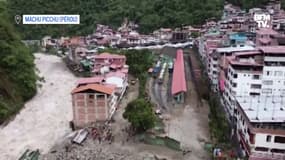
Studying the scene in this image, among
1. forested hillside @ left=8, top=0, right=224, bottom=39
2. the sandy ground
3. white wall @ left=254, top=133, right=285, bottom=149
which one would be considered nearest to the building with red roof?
the sandy ground

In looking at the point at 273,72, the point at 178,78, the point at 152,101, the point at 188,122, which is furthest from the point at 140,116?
the point at 178,78

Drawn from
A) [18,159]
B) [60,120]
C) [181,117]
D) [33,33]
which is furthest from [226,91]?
[33,33]

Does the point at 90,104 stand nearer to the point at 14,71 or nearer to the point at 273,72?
the point at 14,71

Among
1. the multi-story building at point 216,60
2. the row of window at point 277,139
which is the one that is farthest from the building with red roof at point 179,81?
the row of window at point 277,139

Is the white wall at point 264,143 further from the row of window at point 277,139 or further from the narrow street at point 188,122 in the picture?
the narrow street at point 188,122

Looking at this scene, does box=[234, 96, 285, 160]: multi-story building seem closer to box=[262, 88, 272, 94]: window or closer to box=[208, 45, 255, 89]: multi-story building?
box=[262, 88, 272, 94]: window

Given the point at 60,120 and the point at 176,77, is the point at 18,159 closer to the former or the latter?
the point at 60,120

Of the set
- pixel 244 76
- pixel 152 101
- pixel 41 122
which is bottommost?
pixel 41 122
